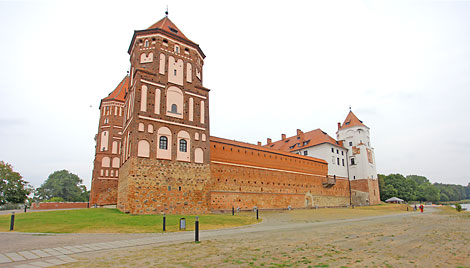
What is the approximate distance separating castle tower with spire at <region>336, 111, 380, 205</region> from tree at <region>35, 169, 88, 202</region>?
72323 millimetres

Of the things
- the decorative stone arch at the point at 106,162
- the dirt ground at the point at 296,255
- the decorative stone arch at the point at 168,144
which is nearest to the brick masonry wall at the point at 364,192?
the decorative stone arch at the point at 168,144

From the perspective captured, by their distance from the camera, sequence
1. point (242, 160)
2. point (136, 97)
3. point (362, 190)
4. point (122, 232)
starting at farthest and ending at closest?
point (362, 190) → point (242, 160) → point (136, 97) → point (122, 232)

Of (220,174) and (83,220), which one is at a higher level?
(220,174)

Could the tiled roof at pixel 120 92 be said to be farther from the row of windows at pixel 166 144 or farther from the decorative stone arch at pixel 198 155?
the decorative stone arch at pixel 198 155

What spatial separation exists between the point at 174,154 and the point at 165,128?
2.68m

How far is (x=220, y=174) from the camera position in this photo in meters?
30.2

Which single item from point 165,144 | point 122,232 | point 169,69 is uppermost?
point 169,69

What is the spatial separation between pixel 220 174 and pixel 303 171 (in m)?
17.4

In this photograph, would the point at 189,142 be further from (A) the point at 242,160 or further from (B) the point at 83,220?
(B) the point at 83,220

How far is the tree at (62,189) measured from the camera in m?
76.2

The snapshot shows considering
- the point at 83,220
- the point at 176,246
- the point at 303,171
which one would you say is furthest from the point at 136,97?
the point at 303,171

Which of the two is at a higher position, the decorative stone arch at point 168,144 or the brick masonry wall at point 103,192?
the decorative stone arch at point 168,144

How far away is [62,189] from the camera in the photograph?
3029 inches

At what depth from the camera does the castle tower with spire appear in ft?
174
